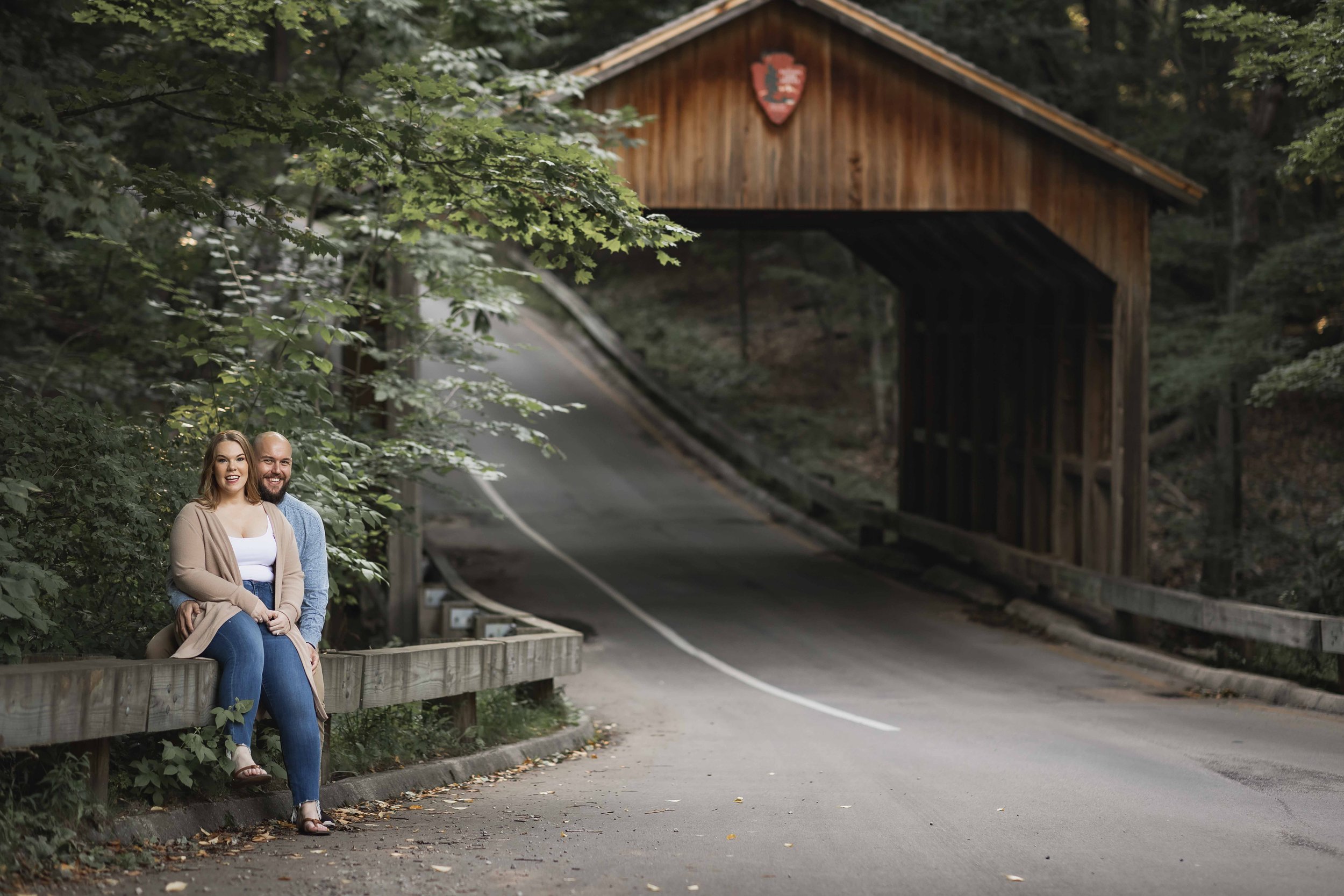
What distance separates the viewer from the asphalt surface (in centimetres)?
491

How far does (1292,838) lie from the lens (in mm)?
5598

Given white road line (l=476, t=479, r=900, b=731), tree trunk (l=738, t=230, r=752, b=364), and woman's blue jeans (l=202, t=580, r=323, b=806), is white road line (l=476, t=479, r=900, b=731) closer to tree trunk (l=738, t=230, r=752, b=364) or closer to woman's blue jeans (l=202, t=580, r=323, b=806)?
woman's blue jeans (l=202, t=580, r=323, b=806)

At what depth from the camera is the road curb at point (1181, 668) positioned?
32.8ft

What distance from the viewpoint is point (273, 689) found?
5.37 m

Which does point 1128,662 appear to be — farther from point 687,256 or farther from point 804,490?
point 687,256

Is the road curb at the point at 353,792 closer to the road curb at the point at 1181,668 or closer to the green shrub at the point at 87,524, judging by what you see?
the green shrub at the point at 87,524

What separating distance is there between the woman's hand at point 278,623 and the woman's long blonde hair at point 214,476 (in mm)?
534

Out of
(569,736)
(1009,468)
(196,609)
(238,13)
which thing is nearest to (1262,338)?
(1009,468)

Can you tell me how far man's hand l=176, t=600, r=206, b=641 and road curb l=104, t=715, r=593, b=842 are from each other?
72 centimetres

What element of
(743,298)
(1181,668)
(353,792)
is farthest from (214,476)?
(743,298)

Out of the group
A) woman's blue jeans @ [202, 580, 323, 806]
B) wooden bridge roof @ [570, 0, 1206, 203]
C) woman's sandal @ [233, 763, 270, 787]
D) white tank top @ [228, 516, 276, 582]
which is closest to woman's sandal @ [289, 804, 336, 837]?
woman's blue jeans @ [202, 580, 323, 806]

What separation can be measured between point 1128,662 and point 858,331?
16154 mm

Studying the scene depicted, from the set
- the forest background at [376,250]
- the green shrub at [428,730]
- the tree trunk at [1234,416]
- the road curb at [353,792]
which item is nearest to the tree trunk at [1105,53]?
the forest background at [376,250]

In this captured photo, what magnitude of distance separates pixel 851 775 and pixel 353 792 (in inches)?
119
